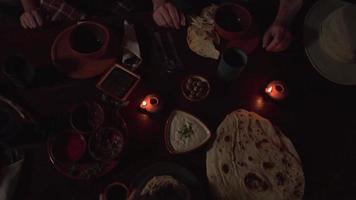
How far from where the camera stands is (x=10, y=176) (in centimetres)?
158

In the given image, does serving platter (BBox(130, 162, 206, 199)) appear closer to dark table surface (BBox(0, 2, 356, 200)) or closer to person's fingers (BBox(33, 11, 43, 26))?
dark table surface (BBox(0, 2, 356, 200))

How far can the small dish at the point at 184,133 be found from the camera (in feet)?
5.57

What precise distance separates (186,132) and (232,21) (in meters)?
0.75

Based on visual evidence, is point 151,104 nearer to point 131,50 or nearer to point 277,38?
point 131,50

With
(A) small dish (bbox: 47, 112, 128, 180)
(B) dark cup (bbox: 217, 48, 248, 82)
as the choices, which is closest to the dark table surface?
(A) small dish (bbox: 47, 112, 128, 180)

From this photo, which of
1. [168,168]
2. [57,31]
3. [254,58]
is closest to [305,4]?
[254,58]

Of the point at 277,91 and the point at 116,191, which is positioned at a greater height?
the point at 277,91

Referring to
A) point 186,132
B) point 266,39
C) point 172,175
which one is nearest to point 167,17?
point 266,39

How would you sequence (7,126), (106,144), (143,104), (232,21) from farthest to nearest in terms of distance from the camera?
(232,21) → (143,104) → (106,144) → (7,126)

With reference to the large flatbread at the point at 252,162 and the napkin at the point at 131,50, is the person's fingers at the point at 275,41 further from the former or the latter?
the napkin at the point at 131,50

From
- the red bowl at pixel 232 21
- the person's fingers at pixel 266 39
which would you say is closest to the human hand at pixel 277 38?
the person's fingers at pixel 266 39

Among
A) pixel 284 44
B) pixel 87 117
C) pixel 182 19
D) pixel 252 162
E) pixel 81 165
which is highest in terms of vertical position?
pixel 182 19

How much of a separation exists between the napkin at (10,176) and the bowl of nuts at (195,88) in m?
0.96

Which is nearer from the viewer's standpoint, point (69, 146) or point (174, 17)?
point (69, 146)
